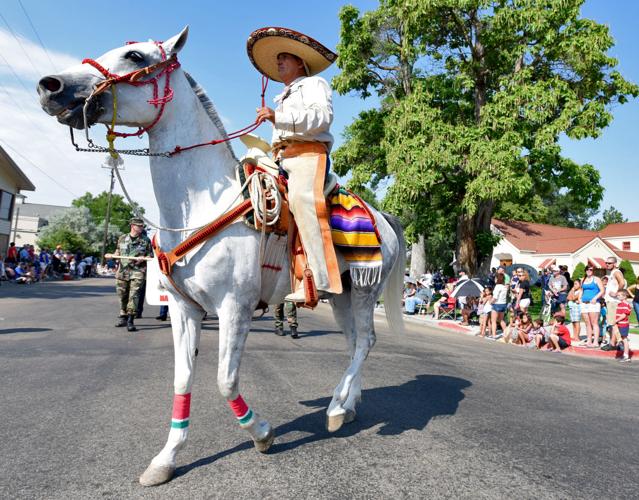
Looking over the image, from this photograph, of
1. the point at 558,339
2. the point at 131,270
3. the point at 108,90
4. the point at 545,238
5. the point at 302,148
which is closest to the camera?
the point at 108,90

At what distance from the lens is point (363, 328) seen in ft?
13.8

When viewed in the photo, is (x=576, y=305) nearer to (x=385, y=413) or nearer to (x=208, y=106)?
(x=385, y=413)

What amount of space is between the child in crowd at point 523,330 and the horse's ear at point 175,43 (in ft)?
37.9

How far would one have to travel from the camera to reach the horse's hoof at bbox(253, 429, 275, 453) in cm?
325

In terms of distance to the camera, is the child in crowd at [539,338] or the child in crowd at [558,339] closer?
the child in crowd at [558,339]

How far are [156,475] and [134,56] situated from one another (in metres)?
2.61

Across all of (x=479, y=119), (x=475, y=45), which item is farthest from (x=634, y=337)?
(x=475, y=45)

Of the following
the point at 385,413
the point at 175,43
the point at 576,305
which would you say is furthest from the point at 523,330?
the point at 175,43

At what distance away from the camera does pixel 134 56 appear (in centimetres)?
310

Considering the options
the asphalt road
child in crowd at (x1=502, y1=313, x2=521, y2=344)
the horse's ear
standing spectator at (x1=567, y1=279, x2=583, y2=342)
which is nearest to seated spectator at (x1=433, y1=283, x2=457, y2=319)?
child in crowd at (x1=502, y1=313, x2=521, y2=344)

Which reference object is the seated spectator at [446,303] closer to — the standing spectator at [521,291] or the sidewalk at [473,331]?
the sidewalk at [473,331]

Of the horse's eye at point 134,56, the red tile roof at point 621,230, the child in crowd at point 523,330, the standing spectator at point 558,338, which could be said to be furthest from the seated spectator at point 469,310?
the red tile roof at point 621,230

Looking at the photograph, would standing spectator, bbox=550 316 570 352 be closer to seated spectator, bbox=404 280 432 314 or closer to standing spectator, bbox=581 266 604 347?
standing spectator, bbox=581 266 604 347

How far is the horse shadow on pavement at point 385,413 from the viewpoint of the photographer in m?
3.51
